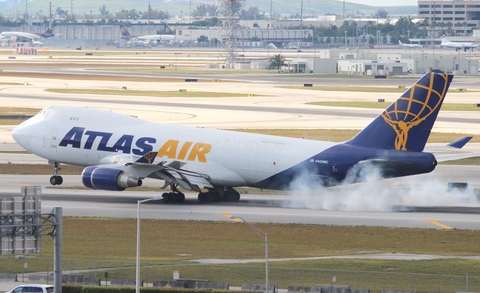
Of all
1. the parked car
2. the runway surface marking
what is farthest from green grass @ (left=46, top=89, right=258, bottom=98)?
the parked car

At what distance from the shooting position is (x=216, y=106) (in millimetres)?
148500

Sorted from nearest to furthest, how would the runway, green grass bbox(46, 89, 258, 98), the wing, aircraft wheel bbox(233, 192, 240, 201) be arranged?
the runway
the wing
aircraft wheel bbox(233, 192, 240, 201)
green grass bbox(46, 89, 258, 98)

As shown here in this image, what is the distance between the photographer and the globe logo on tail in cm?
6150

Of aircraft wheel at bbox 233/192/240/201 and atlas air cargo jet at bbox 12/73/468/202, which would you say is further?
aircraft wheel at bbox 233/192/240/201

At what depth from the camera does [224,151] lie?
66.9 metres

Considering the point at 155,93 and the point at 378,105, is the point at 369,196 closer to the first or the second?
the point at 378,105

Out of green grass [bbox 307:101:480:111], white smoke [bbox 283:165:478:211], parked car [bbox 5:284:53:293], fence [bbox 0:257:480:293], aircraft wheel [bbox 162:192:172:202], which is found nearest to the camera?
parked car [bbox 5:284:53:293]

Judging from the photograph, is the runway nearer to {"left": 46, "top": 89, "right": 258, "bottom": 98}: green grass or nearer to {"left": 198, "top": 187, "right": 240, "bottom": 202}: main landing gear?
{"left": 198, "top": 187, "right": 240, "bottom": 202}: main landing gear

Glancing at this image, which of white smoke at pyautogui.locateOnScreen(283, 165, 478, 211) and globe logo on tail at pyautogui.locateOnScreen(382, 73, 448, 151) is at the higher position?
globe logo on tail at pyautogui.locateOnScreen(382, 73, 448, 151)

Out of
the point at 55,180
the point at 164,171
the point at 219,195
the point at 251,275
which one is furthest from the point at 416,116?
the point at 55,180

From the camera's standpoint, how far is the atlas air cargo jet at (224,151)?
6156cm

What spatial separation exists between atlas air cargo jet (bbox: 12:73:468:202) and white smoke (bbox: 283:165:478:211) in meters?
0.52

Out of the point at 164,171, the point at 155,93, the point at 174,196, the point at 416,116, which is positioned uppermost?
the point at 416,116

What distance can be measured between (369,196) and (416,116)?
9239mm
